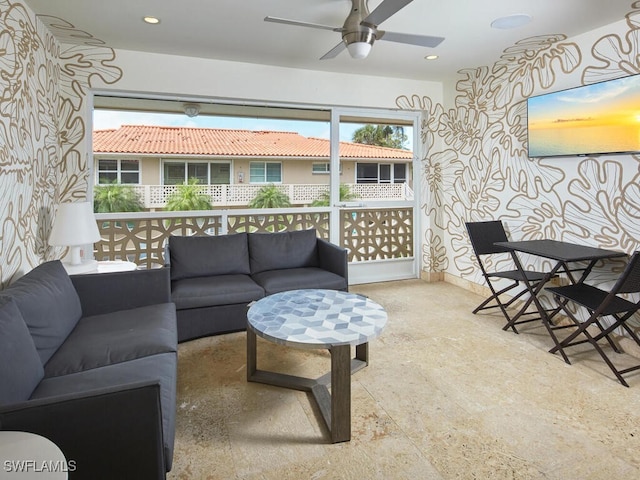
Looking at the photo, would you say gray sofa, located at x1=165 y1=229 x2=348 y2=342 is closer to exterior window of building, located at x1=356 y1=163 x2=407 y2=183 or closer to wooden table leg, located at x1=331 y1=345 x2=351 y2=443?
exterior window of building, located at x1=356 y1=163 x2=407 y2=183

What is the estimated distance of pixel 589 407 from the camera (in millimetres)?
2244

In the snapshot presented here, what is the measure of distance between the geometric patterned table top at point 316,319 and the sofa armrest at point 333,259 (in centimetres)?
80

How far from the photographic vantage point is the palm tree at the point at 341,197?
4.84 m

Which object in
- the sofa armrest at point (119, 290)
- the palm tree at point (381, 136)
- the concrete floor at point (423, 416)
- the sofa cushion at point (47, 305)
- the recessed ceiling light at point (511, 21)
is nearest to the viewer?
the concrete floor at point (423, 416)

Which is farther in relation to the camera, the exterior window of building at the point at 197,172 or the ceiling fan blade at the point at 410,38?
the exterior window of building at the point at 197,172

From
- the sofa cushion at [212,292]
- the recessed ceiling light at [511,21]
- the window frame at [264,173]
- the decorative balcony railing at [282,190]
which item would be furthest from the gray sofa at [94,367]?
the recessed ceiling light at [511,21]

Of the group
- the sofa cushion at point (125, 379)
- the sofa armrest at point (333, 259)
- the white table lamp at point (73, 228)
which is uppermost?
the white table lamp at point (73, 228)

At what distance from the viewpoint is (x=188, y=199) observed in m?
4.26

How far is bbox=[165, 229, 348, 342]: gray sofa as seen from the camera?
3221 millimetres

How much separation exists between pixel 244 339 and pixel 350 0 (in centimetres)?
268

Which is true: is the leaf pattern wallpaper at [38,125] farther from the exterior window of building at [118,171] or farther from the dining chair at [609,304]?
the dining chair at [609,304]

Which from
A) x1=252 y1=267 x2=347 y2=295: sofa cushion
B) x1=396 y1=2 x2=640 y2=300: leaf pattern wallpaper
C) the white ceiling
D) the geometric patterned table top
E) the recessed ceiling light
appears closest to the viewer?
the geometric patterned table top

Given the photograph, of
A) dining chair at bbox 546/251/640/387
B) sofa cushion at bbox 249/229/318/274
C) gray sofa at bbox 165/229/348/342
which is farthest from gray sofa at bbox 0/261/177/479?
dining chair at bbox 546/251/640/387

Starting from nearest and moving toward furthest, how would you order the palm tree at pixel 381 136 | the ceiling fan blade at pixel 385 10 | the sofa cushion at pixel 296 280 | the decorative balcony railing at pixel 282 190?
the ceiling fan blade at pixel 385 10, the sofa cushion at pixel 296 280, the decorative balcony railing at pixel 282 190, the palm tree at pixel 381 136
